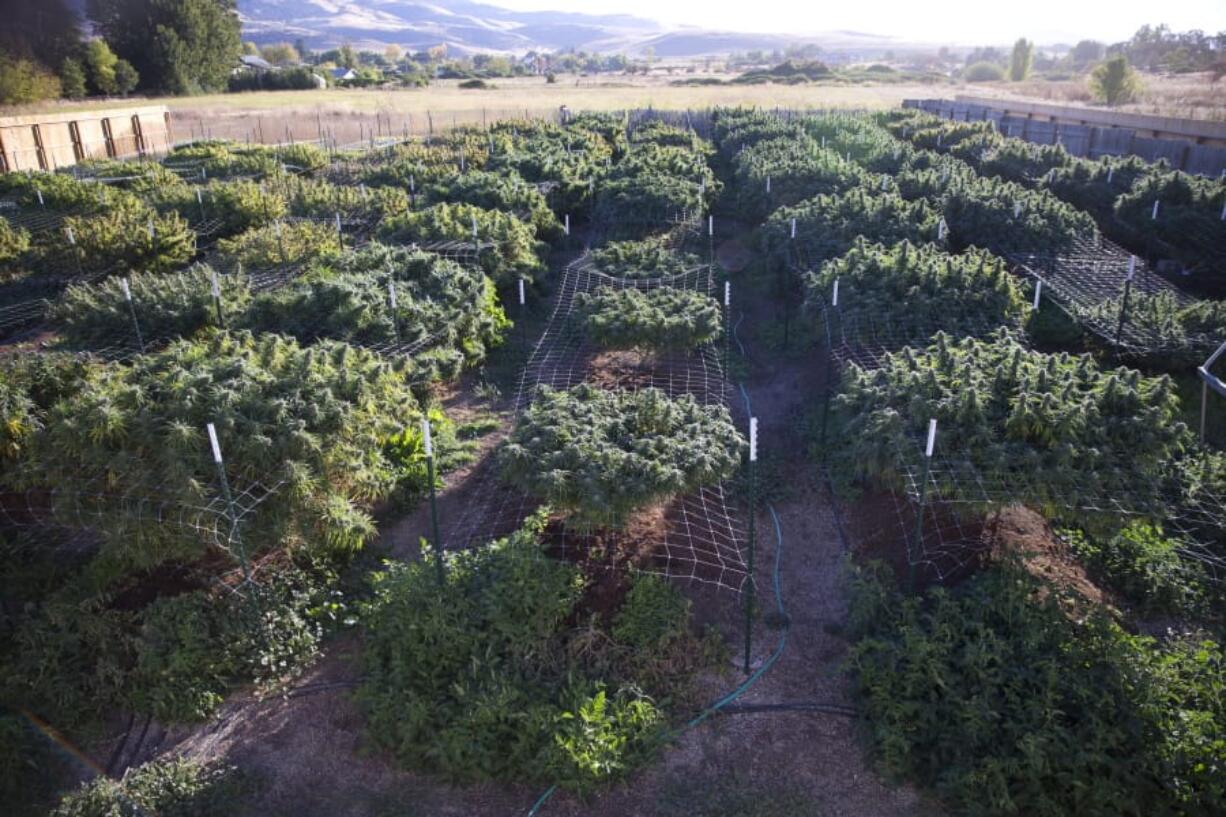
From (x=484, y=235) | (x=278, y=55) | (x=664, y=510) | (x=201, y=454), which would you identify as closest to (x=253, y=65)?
(x=278, y=55)

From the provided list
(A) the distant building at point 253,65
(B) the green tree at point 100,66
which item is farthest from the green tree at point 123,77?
(A) the distant building at point 253,65

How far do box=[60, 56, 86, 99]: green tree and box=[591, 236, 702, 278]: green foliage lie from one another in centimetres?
4278

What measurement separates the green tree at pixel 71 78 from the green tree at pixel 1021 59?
84.6m

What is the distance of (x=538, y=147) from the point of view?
25094mm

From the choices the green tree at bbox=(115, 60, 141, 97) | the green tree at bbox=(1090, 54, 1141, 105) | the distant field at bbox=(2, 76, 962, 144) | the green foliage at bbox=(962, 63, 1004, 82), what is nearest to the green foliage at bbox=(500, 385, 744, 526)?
the distant field at bbox=(2, 76, 962, 144)

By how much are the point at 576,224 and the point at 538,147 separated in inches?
187

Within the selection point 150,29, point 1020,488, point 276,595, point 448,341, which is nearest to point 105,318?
point 448,341

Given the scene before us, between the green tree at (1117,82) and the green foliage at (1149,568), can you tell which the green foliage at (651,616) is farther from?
the green tree at (1117,82)

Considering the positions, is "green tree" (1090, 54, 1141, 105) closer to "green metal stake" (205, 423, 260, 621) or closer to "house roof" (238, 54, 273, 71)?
"green metal stake" (205, 423, 260, 621)

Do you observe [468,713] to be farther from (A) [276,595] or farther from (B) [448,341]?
(B) [448,341]

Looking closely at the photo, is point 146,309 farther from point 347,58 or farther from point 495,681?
point 347,58

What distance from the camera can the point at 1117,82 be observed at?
44.7 m

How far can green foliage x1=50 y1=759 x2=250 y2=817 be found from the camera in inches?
218

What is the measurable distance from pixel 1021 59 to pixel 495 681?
9822cm
